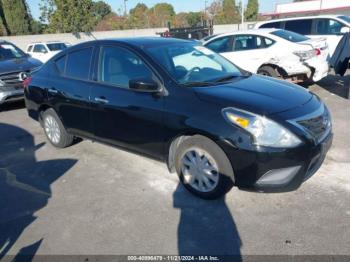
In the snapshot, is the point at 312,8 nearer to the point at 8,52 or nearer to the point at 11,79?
the point at 8,52

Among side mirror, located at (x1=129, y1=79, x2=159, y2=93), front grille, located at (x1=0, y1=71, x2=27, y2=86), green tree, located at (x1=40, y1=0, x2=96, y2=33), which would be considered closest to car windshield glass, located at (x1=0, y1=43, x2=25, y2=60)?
front grille, located at (x1=0, y1=71, x2=27, y2=86)

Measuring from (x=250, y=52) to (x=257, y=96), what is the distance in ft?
16.8

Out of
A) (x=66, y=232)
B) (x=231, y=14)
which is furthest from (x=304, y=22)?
(x=231, y=14)

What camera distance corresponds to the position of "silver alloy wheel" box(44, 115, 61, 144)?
554cm

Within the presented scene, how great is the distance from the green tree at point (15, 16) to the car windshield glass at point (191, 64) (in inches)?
1369

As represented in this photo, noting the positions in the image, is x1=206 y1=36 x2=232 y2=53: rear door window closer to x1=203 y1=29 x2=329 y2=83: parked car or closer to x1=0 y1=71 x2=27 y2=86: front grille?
x1=203 y1=29 x2=329 y2=83: parked car

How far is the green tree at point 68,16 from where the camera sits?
32.5 metres

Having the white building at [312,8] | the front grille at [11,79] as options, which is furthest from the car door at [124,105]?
the white building at [312,8]

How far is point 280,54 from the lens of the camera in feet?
26.2

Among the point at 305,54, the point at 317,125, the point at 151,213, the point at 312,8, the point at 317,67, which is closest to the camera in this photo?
the point at 317,125

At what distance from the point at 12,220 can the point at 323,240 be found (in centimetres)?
303

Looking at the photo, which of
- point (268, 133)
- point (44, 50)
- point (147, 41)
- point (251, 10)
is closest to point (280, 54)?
point (147, 41)

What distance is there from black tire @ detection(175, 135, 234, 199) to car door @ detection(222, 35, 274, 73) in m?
5.17

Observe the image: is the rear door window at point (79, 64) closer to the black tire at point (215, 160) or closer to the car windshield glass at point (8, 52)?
the black tire at point (215, 160)
